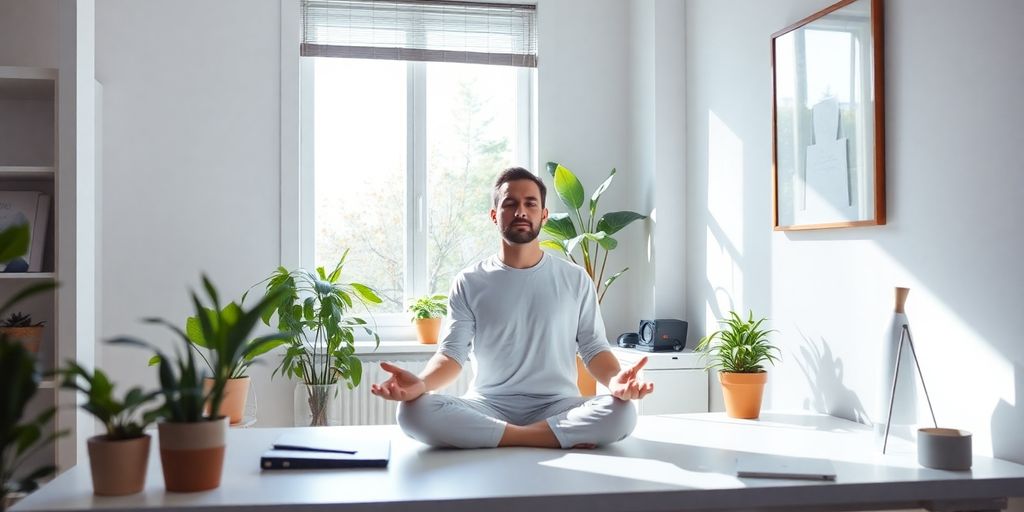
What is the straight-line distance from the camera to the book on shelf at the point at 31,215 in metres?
3.20

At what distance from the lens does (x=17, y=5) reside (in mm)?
3781

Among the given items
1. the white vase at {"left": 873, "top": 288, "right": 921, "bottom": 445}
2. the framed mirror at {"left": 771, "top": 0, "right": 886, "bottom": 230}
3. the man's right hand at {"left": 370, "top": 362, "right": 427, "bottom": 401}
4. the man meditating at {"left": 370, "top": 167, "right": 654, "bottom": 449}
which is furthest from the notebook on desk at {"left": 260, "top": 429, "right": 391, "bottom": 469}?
the framed mirror at {"left": 771, "top": 0, "right": 886, "bottom": 230}

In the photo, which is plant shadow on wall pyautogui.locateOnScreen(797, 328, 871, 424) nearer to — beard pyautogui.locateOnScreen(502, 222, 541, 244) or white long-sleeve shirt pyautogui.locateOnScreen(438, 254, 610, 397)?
white long-sleeve shirt pyautogui.locateOnScreen(438, 254, 610, 397)

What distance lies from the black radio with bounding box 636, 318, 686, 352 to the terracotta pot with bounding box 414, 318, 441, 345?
104 cm

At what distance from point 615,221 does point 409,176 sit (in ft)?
3.67

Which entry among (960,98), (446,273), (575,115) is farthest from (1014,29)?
(446,273)

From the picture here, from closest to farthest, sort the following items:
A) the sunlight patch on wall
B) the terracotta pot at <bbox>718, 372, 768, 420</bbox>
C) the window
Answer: the terracotta pot at <bbox>718, 372, 768, 420</bbox> < the sunlight patch on wall < the window

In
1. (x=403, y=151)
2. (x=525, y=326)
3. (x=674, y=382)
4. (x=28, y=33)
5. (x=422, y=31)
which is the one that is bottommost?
(x=674, y=382)

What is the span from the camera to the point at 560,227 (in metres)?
4.09

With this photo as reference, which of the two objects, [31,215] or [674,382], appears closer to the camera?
[31,215]

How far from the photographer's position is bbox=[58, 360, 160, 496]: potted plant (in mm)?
1750

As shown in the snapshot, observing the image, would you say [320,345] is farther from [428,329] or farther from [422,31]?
[422,31]

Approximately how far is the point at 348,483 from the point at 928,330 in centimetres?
168

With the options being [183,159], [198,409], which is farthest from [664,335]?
[183,159]
